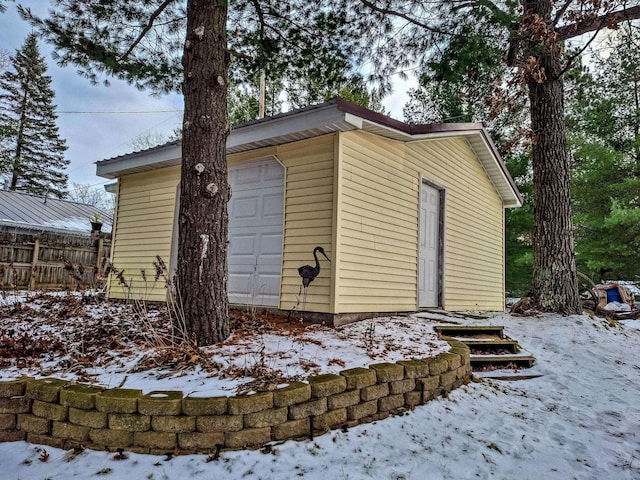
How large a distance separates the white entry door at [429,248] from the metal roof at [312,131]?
1091mm

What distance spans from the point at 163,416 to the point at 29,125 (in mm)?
24427

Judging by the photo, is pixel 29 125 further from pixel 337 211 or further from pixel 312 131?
pixel 337 211

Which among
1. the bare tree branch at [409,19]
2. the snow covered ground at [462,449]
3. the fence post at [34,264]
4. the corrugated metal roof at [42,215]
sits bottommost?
the snow covered ground at [462,449]

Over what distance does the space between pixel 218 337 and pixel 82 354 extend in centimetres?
107

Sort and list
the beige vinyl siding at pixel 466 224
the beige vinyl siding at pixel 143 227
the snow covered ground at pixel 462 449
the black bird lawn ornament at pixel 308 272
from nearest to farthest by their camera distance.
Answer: the snow covered ground at pixel 462 449 → the black bird lawn ornament at pixel 308 272 → the beige vinyl siding at pixel 466 224 → the beige vinyl siding at pixel 143 227

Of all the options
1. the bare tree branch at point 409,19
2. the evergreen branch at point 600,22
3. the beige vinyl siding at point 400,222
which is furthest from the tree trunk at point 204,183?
the evergreen branch at point 600,22

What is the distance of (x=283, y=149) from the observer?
17.7 feet

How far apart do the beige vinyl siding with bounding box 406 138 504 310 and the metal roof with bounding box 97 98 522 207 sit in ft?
1.46

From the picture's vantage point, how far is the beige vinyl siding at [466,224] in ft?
21.5

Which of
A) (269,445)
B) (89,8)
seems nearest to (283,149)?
(89,8)

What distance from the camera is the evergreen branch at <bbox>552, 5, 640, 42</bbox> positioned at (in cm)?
550

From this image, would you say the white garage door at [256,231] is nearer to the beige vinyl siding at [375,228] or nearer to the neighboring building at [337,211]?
the neighboring building at [337,211]

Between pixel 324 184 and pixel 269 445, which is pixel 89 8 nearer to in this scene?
pixel 324 184

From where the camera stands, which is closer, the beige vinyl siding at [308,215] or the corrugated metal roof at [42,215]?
the beige vinyl siding at [308,215]
